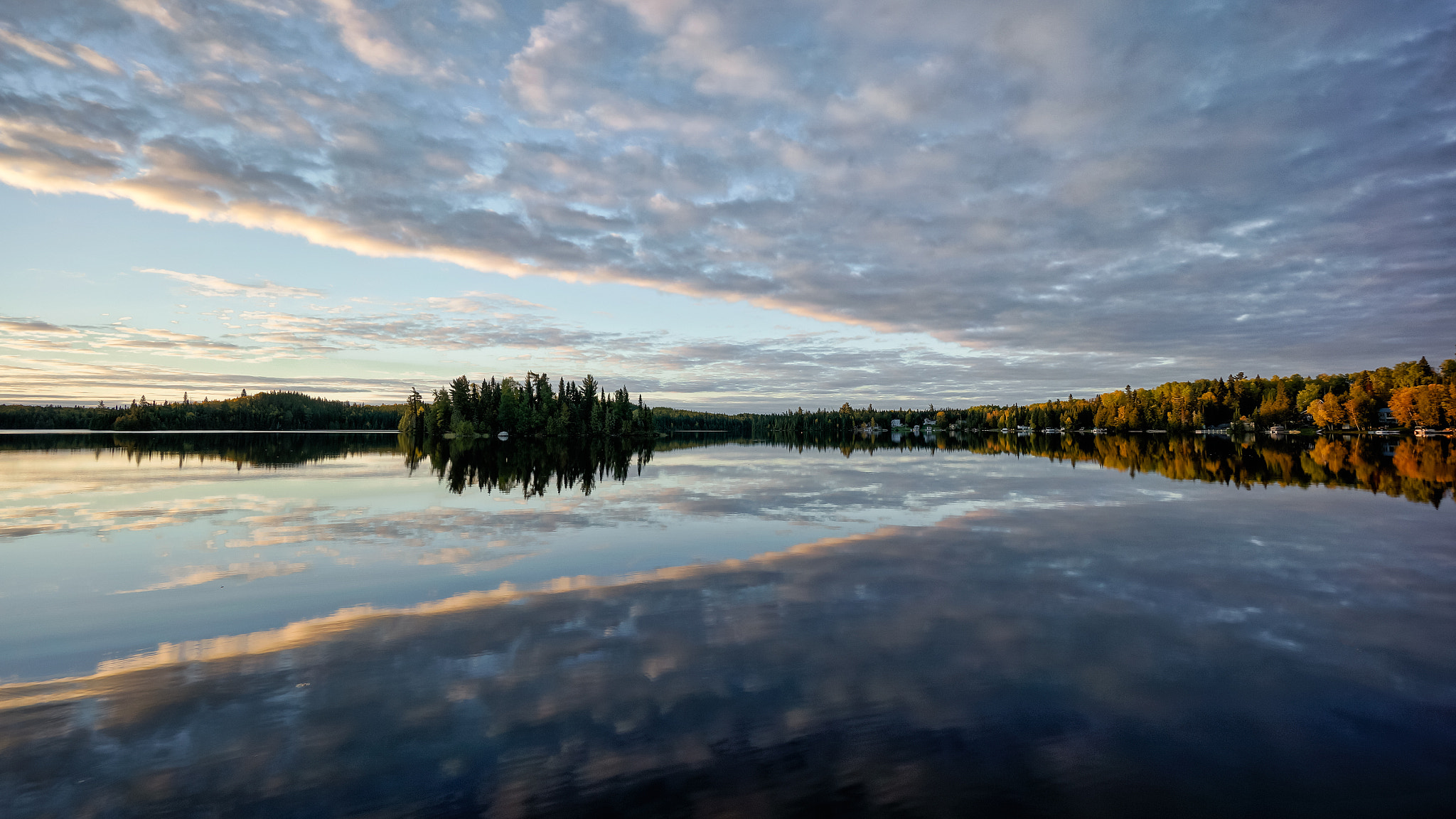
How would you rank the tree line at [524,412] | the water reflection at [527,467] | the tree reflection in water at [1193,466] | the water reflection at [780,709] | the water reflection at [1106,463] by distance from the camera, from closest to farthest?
the water reflection at [780,709] → the water reflection at [527,467] → the tree reflection in water at [1193,466] → the water reflection at [1106,463] → the tree line at [524,412]

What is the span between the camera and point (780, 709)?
791 centimetres

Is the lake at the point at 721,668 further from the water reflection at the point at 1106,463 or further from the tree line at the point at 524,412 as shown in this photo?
the tree line at the point at 524,412

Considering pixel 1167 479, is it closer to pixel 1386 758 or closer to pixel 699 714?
pixel 1386 758

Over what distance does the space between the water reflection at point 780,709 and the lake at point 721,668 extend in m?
0.05

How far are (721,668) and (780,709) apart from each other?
1.49 m

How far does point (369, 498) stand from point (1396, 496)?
4750 cm

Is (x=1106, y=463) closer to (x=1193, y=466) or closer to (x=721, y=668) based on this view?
(x=1193, y=466)

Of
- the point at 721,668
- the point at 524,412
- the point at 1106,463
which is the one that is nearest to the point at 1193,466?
the point at 1106,463

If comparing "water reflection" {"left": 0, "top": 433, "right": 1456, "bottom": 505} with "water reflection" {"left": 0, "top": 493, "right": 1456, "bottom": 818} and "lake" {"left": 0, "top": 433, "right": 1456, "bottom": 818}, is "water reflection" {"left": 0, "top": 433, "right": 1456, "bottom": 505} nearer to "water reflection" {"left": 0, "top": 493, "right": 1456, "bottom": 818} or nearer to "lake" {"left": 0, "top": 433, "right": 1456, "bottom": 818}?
"lake" {"left": 0, "top": 433, "right": 1456, "bottom": 818}

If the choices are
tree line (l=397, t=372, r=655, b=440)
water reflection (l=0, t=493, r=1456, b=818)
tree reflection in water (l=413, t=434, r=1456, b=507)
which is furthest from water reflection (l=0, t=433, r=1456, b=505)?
tree line (l=397, t=372, r=655, b=440)

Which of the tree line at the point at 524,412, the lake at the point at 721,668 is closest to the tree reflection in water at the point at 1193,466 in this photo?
the lake at the point at 721,668

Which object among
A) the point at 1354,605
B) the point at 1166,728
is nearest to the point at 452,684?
the point at 1166,728

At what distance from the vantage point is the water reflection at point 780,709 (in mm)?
6195

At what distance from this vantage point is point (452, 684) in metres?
8.59
